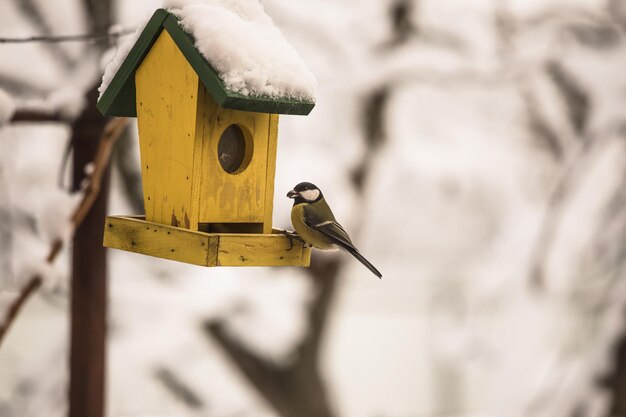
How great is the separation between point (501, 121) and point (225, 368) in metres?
3.12

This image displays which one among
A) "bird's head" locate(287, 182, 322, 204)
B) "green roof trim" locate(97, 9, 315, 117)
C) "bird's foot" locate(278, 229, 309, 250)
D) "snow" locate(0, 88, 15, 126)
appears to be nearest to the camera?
"green roof trim" locate(97, 9, 315, 117)

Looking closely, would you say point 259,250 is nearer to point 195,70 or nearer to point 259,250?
point 259,250

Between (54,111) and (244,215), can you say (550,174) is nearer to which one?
(54,111)

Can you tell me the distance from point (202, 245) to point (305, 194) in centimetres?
51

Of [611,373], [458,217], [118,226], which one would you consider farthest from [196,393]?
[118,226]

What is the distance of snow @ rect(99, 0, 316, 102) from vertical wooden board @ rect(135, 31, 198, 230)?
0.36 ft

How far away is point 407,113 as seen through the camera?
646cm

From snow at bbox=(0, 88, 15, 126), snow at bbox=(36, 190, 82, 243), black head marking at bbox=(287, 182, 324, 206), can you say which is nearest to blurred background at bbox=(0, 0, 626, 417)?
snow at bbox=(36, 190, 82, 243)

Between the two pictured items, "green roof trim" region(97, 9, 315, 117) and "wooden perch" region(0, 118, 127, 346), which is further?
"wooden perch" region(0, 118, 127, 346)

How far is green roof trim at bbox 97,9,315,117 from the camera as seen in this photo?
6.55 feet

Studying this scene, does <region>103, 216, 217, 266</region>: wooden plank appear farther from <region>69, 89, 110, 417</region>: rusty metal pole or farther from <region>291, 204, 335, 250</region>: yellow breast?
<region>69, 89, 110, 417</region>: rusty metal pole

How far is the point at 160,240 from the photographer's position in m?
2.17

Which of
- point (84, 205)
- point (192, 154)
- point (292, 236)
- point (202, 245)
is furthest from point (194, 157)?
point (84, 205)

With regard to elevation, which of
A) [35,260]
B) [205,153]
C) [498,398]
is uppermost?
[205,153]
